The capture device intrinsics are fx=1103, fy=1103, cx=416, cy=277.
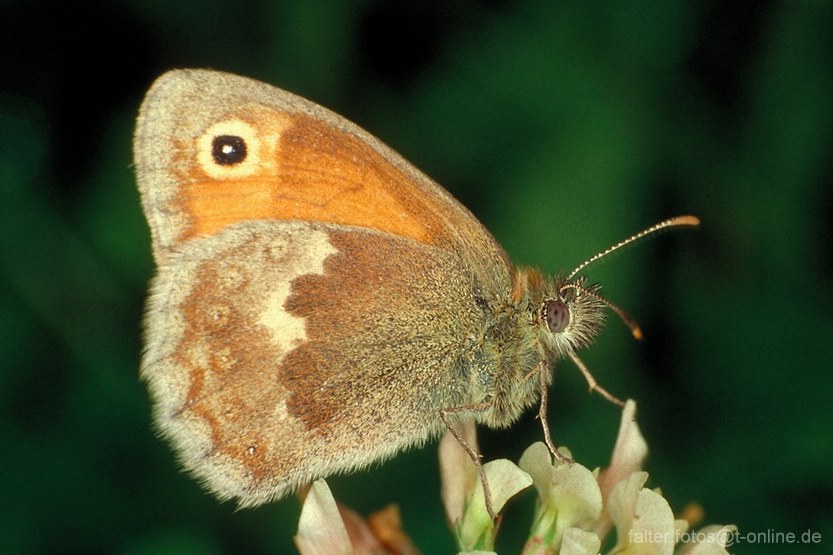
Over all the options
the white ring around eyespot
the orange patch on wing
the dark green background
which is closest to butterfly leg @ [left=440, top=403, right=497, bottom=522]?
the orange patch on wing

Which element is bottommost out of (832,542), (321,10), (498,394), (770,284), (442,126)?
(832,542)

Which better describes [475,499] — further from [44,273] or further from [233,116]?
[44,273]

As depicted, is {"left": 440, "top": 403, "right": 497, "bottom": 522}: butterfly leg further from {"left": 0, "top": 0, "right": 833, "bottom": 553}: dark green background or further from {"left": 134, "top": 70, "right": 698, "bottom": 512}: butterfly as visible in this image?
{"left": 0, "top": 0, "right": 833, "bottom": 553}: dark green background

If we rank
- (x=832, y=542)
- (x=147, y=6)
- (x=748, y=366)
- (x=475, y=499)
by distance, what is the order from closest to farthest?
(x=475, y=499), (x=832, y=542), (x=748, y=366), (x=147, y=6)

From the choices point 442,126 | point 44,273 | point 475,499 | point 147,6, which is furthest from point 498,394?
point 147,6

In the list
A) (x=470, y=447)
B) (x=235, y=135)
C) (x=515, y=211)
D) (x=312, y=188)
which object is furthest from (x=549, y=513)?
(x=515, y=211)

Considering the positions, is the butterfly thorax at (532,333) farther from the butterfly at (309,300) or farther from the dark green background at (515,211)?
the dark green background at (515,211)
